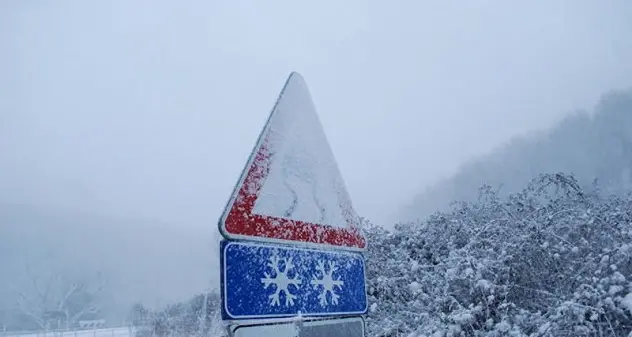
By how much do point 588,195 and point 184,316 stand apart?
52.3 ft

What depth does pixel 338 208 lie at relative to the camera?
74.4 inches

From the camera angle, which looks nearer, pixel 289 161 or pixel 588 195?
pixel 289 161

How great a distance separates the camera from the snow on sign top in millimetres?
1484

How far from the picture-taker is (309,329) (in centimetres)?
153

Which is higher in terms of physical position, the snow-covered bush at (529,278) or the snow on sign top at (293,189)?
the snow on sign top at (293,189)

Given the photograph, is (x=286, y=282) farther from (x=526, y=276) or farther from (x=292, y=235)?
(x=526, y=276)

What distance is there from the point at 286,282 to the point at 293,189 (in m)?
0.34

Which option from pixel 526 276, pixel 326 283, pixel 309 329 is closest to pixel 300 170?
pixel 326 283

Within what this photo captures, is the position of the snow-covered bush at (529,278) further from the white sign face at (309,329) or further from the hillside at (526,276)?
the white sign face at (309,329)

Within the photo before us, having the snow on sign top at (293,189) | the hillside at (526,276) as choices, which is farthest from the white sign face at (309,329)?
the hillside at (526,276)

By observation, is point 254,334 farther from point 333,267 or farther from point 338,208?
point 338,208

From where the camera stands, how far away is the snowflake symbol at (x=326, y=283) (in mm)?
1637

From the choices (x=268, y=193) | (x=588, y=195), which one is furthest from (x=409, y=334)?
(x=268, y=193)

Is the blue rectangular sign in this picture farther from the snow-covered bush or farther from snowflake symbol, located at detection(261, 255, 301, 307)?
the snow-covered bush
